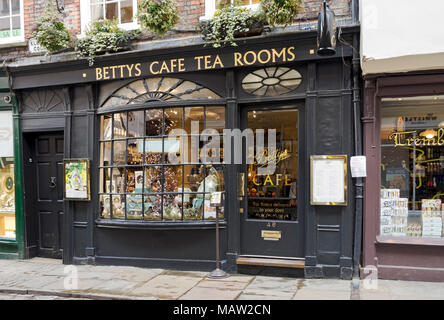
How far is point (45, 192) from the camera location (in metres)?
8.70

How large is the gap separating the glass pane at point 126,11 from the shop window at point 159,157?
1.33 metres

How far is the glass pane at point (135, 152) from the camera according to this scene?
7.62 meters

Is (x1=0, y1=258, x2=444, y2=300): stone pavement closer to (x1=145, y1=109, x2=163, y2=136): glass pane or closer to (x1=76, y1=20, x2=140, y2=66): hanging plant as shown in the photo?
(x1=145, y1=109, x2=163, y2=136): glass pane

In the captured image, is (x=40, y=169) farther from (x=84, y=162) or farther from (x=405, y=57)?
(x=405, y=57)

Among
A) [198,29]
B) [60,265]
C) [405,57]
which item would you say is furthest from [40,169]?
[405,57]

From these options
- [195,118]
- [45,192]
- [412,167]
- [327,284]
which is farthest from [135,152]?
[412,167]

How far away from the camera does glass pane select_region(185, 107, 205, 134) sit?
24.0 feet

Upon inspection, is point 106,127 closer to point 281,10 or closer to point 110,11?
point 110,11

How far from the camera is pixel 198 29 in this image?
7.25 m

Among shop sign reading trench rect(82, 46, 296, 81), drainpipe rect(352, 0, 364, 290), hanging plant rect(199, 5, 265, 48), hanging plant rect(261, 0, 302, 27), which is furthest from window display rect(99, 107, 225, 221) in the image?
drainpipe rect(352, 0, 364, 290)

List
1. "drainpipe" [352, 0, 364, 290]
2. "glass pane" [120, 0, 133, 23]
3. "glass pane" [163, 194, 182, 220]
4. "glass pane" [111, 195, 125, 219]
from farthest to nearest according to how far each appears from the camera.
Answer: "glass pane" [120, 0, 133, 23]
"glass pane" [111, 195, 125, 219]
"glass pane" [163, 194, 182, 220]
"drainpipe" [352, 0, 364, 290]

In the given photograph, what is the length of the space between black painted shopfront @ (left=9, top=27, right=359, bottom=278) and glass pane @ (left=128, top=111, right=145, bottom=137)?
0.02m

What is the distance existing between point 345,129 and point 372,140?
1.43 ft

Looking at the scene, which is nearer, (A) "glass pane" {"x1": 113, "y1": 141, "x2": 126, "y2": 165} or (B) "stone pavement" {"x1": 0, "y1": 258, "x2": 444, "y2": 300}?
(B) "stone pavement" {"x1": 0, "y1": 258, "x2": 444, "y2": 300}
